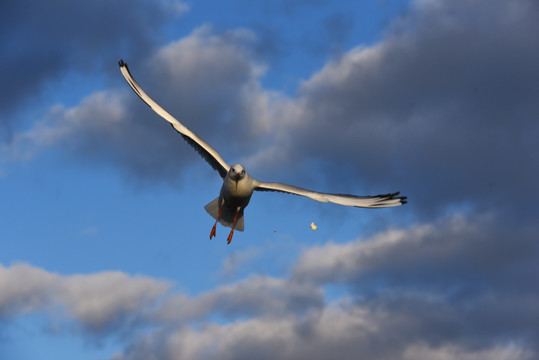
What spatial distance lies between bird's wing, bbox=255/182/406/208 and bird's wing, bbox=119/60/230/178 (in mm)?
2662

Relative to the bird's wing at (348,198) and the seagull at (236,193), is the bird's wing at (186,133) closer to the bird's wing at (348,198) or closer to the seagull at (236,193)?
the seagull at (236,193)

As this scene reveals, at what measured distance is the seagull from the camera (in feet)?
108

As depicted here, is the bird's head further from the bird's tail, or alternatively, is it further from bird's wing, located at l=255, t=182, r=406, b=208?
the bird's tail

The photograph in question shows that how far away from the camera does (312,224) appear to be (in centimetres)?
3278

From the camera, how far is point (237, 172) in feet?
107

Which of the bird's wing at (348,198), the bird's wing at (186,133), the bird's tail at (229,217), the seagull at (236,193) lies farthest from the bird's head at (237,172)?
the bird's tail at (229,217)

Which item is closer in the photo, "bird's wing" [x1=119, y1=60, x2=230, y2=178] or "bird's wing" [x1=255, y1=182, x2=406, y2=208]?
"bird's wing" [x1=255, y1=182, x2=406, y2=208]

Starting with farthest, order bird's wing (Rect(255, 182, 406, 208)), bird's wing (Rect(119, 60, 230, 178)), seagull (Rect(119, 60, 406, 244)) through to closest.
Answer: bird's wing (Rect(119, 60, 230, 178)) → bird's wing (Rect(255, 182, 406, 208)) → seagull (Rect(119, 60, 406, 244))

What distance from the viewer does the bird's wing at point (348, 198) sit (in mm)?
33688

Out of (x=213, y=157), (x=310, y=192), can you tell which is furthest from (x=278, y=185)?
(x=213, y=157)

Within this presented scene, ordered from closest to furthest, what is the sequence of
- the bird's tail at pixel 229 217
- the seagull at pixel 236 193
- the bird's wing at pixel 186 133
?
the seagull at pixel 236 193 < the bird's tail at pixel 229 217 < the bird's wing at pixel 186 133

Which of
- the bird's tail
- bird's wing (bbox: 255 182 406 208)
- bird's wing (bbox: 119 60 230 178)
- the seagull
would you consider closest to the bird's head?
the seagull

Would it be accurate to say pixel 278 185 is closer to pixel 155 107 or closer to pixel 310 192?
pixel 310 192

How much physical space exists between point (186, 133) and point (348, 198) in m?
8.73
